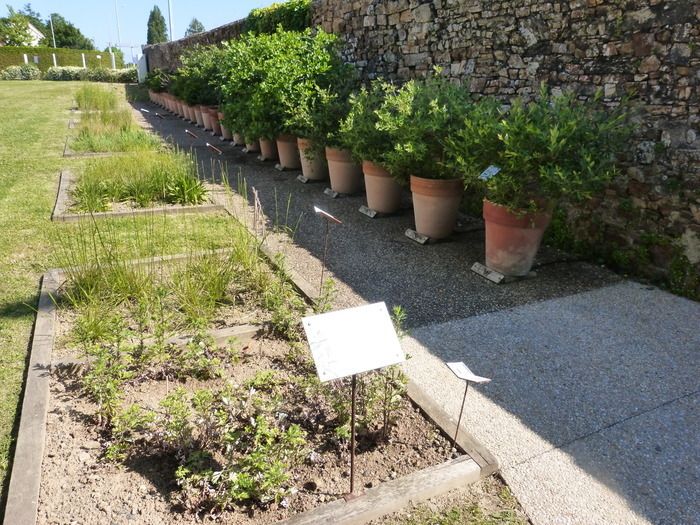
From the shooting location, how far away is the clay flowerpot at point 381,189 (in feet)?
18.0

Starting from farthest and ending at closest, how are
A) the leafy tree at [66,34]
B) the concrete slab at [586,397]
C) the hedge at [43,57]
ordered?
the leafy tree at [66,34] < the hedge at [43,57] < the concrete slab at [586,397]

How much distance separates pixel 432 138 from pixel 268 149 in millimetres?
4469

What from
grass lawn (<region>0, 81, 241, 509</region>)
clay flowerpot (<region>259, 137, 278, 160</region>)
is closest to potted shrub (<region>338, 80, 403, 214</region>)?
grass lawn (<region>0, 81, 241, 509</region>)

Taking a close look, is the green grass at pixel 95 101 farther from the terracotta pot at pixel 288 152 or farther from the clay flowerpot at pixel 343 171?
the clay flowerpot at pixel 343 171

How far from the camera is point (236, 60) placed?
7691 mm

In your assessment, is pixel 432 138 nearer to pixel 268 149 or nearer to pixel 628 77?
pixel 628 77

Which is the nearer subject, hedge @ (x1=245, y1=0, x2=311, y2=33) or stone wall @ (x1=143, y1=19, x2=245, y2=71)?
hedge @ (x1=245, y1=0, x2=311, y2=33)

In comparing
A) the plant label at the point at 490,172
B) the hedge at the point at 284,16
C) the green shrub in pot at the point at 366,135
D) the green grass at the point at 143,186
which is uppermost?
the hedge at the point at 284,16

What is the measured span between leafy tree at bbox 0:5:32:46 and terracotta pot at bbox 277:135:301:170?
6052 centimetres

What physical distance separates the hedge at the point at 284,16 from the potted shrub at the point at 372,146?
13.6 feet

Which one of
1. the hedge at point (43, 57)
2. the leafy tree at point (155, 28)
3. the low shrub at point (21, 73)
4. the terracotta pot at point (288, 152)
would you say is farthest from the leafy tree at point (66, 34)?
the terracotta pot at point (288, 152)

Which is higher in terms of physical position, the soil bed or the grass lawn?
Result: the grass lawn

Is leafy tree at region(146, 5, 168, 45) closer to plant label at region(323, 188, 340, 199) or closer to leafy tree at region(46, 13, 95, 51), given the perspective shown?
leafy tree at region(46, 13, 95, 51)

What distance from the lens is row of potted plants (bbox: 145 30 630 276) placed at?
366 cm
